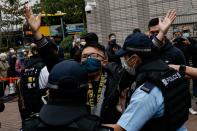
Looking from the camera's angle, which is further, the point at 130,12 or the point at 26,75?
the point at 130,12

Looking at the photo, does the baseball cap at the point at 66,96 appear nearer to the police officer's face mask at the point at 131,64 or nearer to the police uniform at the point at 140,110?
the police uniform at the point at 140,110

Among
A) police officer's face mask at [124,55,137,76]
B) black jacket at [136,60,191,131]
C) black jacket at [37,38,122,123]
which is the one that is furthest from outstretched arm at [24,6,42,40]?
black jacket at [136,60,191,131]

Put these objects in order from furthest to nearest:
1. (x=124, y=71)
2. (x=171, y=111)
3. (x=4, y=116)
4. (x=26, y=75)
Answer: (x=4, y=116) → (x=26, y=75) → (x=124, y=71) → (x=171, y=111)

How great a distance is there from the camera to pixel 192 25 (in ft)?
42.5

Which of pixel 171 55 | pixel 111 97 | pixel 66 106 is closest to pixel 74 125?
pixel 66 106

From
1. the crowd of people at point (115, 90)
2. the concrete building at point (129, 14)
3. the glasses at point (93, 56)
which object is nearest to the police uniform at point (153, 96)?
the crowd of people at point (115, 90)

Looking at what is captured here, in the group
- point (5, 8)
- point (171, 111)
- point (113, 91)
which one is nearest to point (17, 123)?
point (113, 91)

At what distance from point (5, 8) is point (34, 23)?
41221 mm

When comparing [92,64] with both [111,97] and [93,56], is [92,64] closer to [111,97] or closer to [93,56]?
[93,56]

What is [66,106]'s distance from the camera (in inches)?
96.5

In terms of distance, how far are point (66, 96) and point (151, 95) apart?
0.70 meters

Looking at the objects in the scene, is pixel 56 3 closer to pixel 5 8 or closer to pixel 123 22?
pixel 5 8

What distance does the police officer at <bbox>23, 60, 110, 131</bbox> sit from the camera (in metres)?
2.40

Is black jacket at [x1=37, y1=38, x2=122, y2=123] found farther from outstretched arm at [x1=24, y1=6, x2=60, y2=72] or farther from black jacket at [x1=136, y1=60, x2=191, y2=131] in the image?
outstretched arm at [x1=24, y1=6, x2=60, y2=72]
